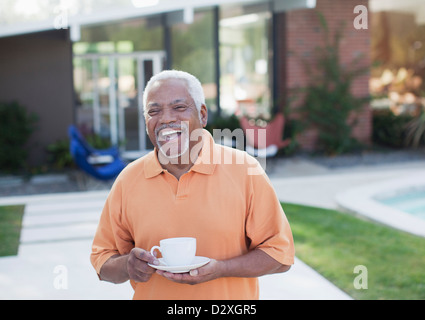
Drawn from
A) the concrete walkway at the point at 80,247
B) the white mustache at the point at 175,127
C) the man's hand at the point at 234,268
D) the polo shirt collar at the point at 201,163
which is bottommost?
the concrete walkway at the point at 80,247

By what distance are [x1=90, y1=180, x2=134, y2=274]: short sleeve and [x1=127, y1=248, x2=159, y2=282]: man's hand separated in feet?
0.56

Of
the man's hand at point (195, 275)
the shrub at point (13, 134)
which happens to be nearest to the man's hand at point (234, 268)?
the man's hand at point (195, 275)

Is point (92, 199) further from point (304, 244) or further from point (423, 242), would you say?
point (423, 242)

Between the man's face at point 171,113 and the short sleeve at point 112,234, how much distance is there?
25 centimetres

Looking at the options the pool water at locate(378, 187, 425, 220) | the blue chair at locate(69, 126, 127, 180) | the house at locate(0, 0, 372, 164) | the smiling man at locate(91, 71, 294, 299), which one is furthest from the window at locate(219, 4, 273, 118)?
the smiling man at locate(91, 71, 294, 299)

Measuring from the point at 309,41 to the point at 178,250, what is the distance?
1025 centimetres

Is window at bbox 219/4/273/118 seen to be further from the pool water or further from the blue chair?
the pool water

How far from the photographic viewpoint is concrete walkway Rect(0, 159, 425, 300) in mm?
4227

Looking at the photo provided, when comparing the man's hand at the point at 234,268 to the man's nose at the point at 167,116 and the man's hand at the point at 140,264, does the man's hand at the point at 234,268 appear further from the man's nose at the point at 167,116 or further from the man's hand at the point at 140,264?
the man's nose at the point at 167,116

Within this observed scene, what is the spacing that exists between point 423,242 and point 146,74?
25.5 feet

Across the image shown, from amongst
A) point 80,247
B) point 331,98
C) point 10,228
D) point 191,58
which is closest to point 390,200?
point 331,98

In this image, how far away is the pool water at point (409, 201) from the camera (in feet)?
25.2

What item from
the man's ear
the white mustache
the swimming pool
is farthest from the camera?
the swimming pool
